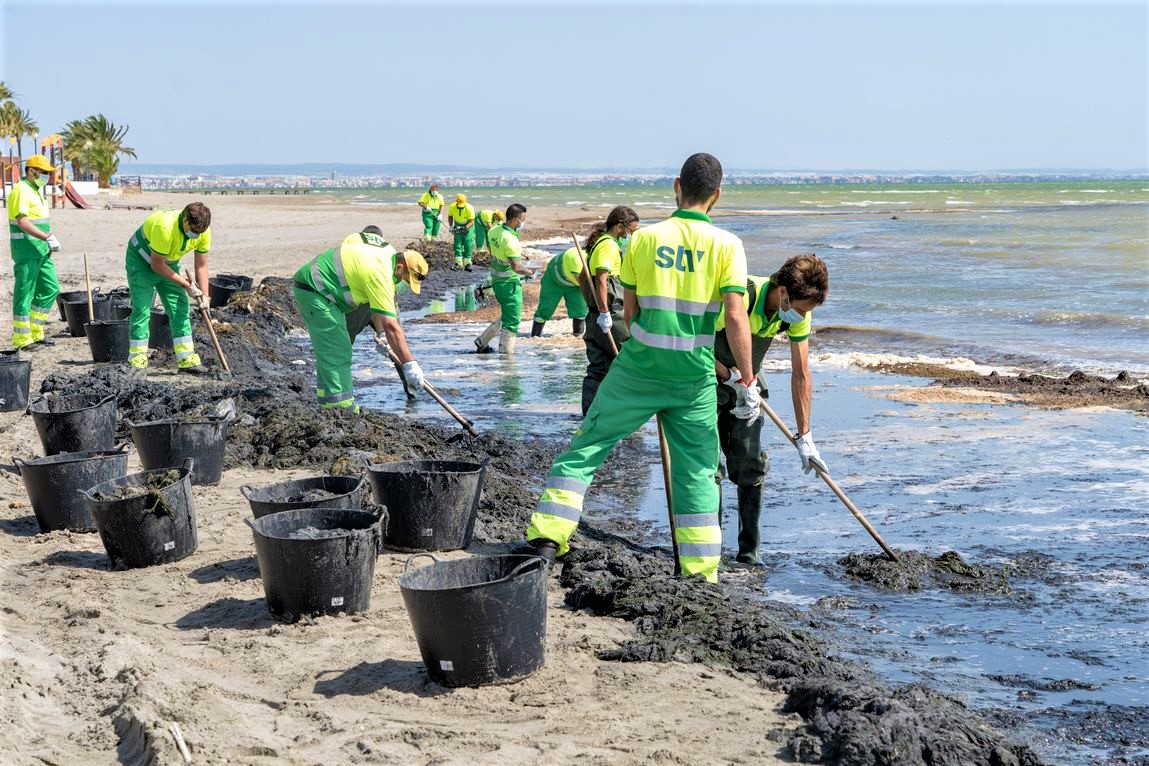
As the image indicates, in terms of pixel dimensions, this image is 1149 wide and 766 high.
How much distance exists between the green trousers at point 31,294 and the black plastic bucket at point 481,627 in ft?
29.2

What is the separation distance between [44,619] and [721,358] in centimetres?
354

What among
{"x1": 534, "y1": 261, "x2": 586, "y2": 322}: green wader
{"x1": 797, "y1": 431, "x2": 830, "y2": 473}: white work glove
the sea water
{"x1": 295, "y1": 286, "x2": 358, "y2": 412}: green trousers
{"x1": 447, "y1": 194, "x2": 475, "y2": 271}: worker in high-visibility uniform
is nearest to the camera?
the sea water

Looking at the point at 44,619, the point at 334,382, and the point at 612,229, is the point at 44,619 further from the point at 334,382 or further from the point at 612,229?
the point at 612,229

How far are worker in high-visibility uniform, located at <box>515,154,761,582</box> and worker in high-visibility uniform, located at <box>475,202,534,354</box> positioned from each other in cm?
795

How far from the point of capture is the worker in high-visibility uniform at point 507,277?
13727mm

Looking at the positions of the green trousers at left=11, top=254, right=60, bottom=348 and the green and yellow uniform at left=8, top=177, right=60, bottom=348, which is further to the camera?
the green trousers at left=11, top=254, right=60, bottom=348

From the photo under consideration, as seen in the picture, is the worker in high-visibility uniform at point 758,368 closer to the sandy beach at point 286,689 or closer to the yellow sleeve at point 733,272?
the yellow sleeve at point 733,272

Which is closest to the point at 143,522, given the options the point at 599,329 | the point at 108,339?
the point at 599,329

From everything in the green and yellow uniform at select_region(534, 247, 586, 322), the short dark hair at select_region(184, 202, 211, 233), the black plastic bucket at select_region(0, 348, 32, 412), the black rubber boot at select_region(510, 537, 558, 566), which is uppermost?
the short dark hair at select_region(184, 202, 211, 233)

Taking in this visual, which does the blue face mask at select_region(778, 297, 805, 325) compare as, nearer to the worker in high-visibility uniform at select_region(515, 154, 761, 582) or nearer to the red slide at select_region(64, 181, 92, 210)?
the worker in high-visibility uniform at select_region(515, 154, 761, 582)

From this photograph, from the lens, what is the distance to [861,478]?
27.5 feet

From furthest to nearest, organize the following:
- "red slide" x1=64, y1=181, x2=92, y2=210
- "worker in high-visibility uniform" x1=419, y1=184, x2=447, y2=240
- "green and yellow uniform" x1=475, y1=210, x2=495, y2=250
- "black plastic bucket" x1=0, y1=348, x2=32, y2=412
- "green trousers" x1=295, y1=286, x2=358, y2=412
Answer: "red slide" x1=64, y1=181, x2=92, y2=210, "worker in high-visibility uniform" x1=419, y1=184, x2=447, y2=240, "green and yellow uniform" x1=475, y1=210, x2=495, y2=250, "black plastic bucket" x1=0, y1=348, x2=32, y2=412, "green trousers" x1=295, y1=286, x2=358, y2=412

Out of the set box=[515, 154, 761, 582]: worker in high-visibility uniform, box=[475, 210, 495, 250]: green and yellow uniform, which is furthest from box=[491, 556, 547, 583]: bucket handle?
box=[475, 210, 495, 250]: green and yellow uniform

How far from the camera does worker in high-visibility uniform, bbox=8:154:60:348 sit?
1162 cm
